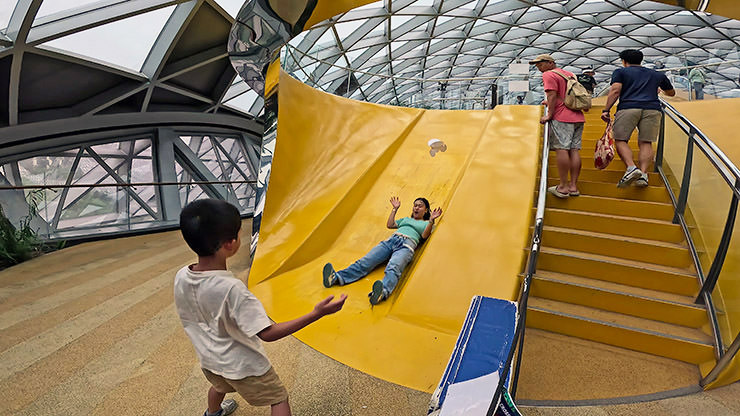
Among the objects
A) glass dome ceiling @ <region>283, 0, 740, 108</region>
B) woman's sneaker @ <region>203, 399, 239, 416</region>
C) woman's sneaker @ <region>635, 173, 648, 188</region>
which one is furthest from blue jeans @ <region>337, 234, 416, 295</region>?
glass dome ceiling @ <region>283, 0, 740, 108</region>

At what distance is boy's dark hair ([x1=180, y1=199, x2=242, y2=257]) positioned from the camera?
173 cm

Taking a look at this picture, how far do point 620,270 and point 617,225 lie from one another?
0.74 m

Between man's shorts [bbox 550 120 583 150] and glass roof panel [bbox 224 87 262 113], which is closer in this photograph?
Answer: man's shorts [bbox 550 120 583 150]

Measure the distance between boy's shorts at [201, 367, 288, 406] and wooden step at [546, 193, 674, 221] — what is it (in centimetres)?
423

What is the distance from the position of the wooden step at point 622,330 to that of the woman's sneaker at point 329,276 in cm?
206

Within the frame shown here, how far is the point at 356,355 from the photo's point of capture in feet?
10.7

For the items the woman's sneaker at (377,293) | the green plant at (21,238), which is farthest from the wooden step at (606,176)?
the green plant at (21,238)

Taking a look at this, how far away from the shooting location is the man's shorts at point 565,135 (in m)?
4.91

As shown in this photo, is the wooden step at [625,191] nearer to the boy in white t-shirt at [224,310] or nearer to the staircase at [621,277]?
the staircase at [621,277]

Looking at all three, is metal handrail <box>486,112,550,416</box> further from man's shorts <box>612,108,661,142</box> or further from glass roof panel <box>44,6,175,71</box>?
glass roof panel <box>44,6,175,71</box>

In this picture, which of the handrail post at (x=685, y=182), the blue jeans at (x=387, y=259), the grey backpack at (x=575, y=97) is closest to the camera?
the handrail post at (x=685, y=182)

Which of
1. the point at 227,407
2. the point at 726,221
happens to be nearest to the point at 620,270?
the point at 726,221

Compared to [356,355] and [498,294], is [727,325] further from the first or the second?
[356,355]

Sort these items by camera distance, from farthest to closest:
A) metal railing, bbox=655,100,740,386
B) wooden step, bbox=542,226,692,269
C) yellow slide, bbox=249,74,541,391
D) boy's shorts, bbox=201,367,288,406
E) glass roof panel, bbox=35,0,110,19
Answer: glass roof panel, bbox=35,0,110,19
wooden step, bbox=542,226,692,269
yellow slide, bbox=249,74,541,391
metal railing, bbox=655,100,740,386
boy's shorts, bbox=201,367,288,406
